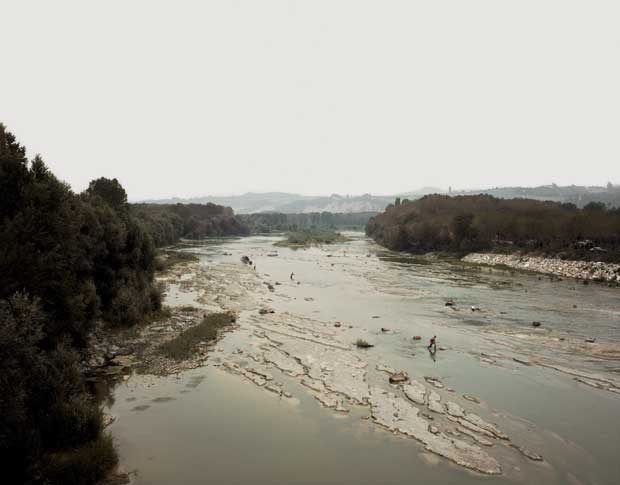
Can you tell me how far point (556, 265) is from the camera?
97.4 meters

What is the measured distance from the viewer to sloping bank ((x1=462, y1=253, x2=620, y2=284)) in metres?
85.8

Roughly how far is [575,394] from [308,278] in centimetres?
6632

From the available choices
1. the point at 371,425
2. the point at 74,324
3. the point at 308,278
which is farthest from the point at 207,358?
the point at 308,278

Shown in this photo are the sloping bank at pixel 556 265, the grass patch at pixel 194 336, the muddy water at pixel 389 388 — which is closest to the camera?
the muddy water at pixel 389 388

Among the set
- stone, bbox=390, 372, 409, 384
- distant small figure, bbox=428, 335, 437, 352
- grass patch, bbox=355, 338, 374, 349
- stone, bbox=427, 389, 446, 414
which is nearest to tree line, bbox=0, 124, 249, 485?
stone, bbox=427, 389, 446, 414

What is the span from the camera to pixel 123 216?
67438mm

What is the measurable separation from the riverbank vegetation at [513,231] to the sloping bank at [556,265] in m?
3.05

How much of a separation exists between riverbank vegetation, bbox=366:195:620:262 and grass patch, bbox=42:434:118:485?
100117mm

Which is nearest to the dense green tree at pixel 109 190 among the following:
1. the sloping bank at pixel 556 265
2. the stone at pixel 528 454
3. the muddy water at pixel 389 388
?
the muddy water at pixel 389 388

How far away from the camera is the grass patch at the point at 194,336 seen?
1628 inches

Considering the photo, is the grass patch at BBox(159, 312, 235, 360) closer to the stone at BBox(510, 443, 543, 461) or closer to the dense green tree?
the stone at BBox(510, 443, 543, 461)

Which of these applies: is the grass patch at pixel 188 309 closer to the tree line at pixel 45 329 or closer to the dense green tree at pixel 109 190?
the tree line at pixel 45 329

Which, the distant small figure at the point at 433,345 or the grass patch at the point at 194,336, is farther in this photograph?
the distant small figure at the point at 433,345

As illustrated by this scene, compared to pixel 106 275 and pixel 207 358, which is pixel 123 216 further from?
pixel 207 358
